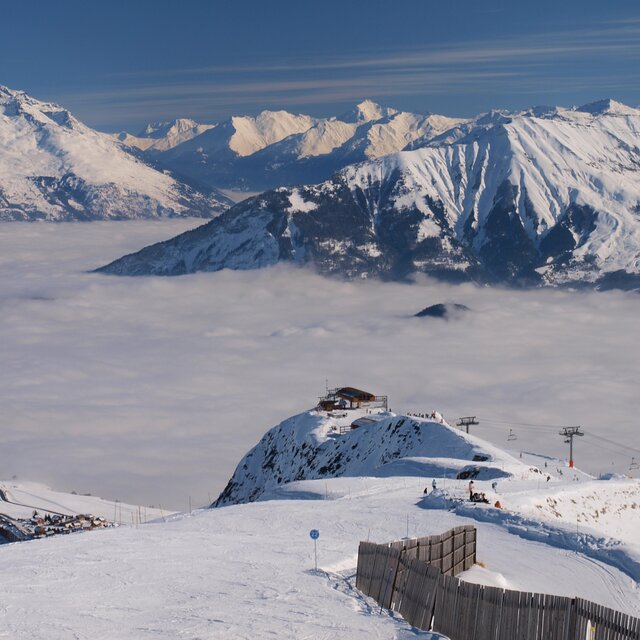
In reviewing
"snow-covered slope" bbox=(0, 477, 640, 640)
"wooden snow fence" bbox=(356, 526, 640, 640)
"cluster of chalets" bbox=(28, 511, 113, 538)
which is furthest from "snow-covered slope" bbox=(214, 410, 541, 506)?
"wooden snow fence" bbox=(356, 526, 640, 640)

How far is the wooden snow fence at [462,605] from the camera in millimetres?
19438

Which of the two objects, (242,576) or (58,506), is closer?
(242,576)

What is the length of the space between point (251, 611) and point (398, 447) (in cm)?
6939

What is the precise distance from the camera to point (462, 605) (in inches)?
872

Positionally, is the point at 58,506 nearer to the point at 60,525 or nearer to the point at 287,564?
the point at 60,525

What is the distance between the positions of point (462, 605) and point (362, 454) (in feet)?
236

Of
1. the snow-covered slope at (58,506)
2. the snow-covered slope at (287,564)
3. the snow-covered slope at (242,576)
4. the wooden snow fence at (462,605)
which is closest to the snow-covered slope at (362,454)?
the snow-covered slope at (287,564)

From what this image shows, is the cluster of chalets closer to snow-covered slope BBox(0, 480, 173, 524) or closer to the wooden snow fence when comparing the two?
snow-covered slope BBox(0, 480, 173, 524)

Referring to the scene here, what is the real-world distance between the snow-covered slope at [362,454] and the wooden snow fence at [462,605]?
40996 mm

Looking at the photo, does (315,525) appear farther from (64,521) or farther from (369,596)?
(64,521)

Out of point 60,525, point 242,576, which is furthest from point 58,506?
point 242,576

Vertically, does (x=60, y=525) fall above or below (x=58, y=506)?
above

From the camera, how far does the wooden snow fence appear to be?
63.8 feet

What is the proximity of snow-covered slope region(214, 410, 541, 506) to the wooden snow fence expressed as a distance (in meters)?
41.0
